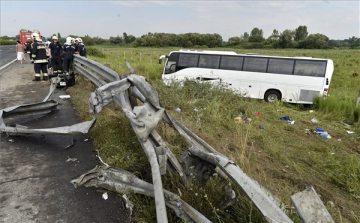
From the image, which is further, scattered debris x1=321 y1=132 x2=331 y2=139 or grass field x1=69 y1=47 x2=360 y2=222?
scattered debris x1=321 y1=132 x2=331 y2=139

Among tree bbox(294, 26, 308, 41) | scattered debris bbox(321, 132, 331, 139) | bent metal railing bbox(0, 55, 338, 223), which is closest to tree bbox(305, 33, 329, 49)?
tree bbox(294, 26, 308, 41)

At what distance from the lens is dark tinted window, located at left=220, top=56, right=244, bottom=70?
1234 centimetres

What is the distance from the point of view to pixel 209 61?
1280 cm

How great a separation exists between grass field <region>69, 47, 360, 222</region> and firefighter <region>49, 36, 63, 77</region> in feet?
10.0

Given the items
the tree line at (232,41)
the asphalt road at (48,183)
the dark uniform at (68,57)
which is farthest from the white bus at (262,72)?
the tree line at (232,41)

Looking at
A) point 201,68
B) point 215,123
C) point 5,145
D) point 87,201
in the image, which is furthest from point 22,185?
point 201,68

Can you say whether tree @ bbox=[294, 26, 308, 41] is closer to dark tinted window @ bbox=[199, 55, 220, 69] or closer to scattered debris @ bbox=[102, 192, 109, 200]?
dark tinted window @ bbox=[199, 55, 220, 69]

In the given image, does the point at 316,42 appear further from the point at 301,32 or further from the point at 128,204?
the point at 128,204

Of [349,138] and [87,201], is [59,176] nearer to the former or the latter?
[87,201]

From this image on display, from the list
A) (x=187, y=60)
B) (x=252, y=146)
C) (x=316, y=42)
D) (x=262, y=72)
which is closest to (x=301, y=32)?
(x=316, y=42)

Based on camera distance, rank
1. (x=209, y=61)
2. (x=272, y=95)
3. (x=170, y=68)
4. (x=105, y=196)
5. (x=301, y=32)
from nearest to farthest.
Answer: (x=105, y=196)
(x=272, y=95)
(x=209, y=61)
(x=170, y=68)
(x=301, y=32)

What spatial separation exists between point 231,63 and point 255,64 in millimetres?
1116

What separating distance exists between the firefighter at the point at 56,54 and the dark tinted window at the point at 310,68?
1029 cm

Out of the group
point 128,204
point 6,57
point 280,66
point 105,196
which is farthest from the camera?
point 6,57
